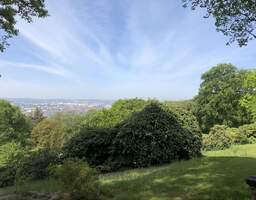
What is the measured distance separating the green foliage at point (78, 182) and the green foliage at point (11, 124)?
148 feet

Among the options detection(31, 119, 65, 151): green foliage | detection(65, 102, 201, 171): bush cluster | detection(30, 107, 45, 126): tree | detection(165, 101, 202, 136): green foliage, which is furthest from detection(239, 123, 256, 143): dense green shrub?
detection(30, 107, 45, 126): tree

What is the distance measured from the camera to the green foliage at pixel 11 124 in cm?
5131

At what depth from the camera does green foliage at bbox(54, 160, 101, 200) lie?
6.95 meters

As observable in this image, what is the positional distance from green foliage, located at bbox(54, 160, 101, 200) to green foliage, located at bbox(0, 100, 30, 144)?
4525 cm

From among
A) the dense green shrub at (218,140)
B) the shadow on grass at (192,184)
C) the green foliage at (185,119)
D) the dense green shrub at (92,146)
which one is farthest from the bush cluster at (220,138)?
the shadow on grass at (192,184)

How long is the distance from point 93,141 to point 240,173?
5.91 meters

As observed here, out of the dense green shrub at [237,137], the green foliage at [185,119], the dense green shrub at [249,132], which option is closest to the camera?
the green foliage at [185,119]

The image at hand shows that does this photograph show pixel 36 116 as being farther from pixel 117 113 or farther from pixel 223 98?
pixel 117 113

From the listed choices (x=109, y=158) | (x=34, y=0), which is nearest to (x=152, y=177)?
(x=109, y=158)

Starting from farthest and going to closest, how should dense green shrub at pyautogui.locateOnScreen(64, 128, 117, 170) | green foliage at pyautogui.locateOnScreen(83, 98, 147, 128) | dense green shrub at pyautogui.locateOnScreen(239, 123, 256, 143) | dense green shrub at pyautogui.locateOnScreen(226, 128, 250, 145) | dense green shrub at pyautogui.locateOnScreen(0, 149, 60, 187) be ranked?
dense green shrub at pyautogui.locateOnScreen(239, 123, 256, 143) < green foliage at pyautogui.locateOnScreen(83, 98, 147, 128) < dense green shrub at pyautogui.locateOnScreen(226, 128, 250, 145) < dense green shrub at pyautogui.locateOnScreen(64, 128, 117, 170) < dense green shrub at pyautogui.locateOnScreen(0, 149, 60, 187)

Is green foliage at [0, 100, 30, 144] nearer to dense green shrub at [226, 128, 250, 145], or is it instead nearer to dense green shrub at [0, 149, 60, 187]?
dense green shrub at [226, 128, 250, 145]

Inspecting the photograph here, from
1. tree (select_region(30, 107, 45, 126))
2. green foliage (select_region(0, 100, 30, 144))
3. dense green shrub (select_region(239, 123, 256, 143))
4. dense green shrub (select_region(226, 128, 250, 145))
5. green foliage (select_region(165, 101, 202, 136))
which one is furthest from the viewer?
tree (select_region(30, 107, 45, 126))

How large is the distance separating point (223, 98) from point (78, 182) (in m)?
44.5

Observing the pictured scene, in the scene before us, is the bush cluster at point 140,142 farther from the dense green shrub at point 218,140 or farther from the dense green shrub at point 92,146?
the dense green shrub at point 218,140
